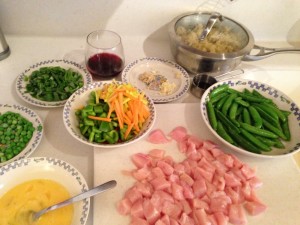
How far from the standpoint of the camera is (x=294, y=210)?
2.66ft

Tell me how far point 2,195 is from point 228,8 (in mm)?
1229

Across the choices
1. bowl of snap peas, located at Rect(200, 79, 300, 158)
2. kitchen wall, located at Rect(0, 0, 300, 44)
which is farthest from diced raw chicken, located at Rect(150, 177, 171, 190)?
kitchen wall, located at Rect(0, 0, 300, 44)

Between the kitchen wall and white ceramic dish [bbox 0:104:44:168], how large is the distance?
1.69ft

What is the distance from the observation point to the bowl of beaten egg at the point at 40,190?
71cm

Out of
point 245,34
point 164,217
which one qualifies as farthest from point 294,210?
point 245,34

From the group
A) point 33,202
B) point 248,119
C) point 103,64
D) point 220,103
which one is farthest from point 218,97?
point 33,202

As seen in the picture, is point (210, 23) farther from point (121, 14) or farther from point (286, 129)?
point (286, 129)

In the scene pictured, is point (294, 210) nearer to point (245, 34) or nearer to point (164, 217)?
point (164, 217)

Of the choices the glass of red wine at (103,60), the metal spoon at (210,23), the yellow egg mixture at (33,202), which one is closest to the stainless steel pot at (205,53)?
the metal spoon at (210,23)

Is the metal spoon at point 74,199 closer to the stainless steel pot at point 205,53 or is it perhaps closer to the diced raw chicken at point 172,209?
the diced raw chicken at point 172,209

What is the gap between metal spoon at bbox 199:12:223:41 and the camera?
1.21 m

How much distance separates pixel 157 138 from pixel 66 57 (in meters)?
0.63

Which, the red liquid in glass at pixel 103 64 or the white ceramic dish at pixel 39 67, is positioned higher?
the red liquid in glass at pixel 103 64

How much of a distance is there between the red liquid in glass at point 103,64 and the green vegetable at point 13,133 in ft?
1.12
